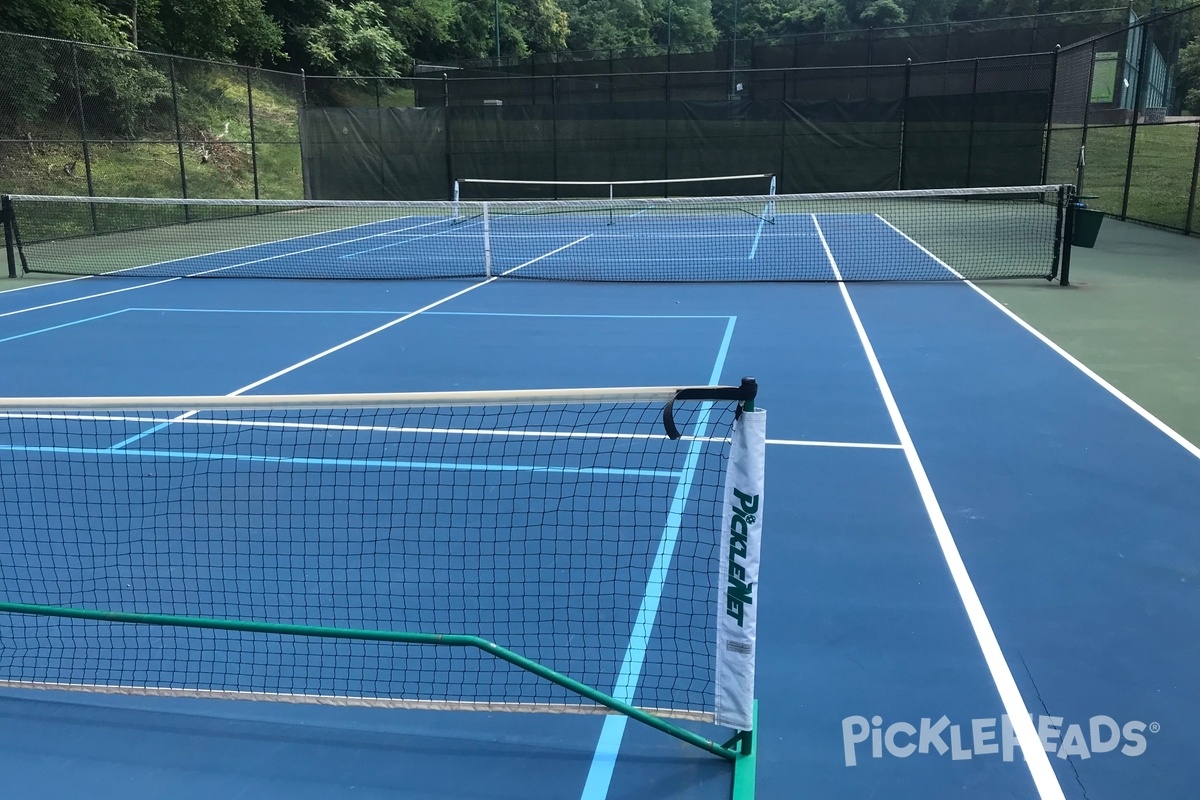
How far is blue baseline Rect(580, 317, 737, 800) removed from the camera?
10.2 ft

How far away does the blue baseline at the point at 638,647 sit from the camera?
310cm

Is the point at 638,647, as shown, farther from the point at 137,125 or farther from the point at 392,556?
the point at 137,125

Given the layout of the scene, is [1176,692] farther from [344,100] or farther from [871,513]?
[344,100]

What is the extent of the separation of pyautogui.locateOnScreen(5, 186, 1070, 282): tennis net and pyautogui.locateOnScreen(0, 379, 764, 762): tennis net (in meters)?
6.23

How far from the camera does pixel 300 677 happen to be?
12.2 ft

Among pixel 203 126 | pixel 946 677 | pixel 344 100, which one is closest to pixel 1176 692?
pixel 946 677

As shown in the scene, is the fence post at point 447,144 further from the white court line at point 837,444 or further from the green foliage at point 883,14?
the green foliage at point 883,14

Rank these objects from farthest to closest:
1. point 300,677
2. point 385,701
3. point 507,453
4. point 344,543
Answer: point 507,453, point 344,543, point 300,677, point 385,701

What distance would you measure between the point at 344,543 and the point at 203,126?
73.8 ft

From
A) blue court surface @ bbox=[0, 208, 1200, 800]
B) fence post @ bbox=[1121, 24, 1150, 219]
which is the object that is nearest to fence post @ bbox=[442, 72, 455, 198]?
fence post @ bbox=[1121, 24, 1150, 219]

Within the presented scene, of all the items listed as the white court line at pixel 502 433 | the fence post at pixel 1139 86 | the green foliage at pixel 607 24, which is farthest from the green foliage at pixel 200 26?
the green foliage at pixel 607 24

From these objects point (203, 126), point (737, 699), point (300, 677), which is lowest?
point (300, 677)

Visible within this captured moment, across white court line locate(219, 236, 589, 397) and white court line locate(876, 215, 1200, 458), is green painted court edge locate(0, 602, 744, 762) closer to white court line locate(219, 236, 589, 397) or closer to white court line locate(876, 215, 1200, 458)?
white court line locate(219, 236, 589, 397)

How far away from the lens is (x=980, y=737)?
3.27m
